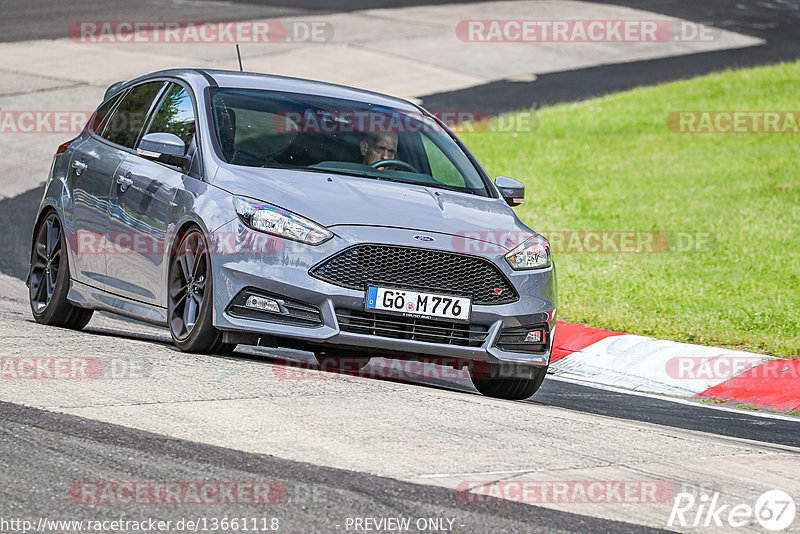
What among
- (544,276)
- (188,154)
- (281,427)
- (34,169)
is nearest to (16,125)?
(34,169)

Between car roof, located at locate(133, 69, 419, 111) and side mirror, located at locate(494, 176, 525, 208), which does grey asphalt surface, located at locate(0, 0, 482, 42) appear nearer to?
car roof, located at locate(133, 69, 419, 111)

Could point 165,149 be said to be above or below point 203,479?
above

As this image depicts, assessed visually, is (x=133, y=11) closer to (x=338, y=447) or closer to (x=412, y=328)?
(x=412, y=328)

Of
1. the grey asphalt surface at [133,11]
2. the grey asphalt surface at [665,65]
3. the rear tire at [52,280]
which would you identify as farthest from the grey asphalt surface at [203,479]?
the grey asphalt surface at [133,11]

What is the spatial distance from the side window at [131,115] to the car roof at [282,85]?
0.55ft

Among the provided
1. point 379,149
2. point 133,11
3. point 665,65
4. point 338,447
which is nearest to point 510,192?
point 379,149

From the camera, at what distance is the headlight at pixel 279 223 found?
700 centimetres

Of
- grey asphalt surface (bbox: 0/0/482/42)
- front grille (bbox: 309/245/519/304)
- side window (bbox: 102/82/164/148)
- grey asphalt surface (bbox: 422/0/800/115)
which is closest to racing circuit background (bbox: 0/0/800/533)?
front grille (bbox: 309/245/519/304)

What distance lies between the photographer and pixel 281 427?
225 inches

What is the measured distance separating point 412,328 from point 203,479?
2452mm

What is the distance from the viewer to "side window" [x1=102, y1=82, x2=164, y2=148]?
28.9ft

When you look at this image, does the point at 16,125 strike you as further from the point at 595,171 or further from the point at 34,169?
the point at 595,171

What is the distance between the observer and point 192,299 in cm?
740

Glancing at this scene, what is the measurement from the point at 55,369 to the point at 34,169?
38.1ft
